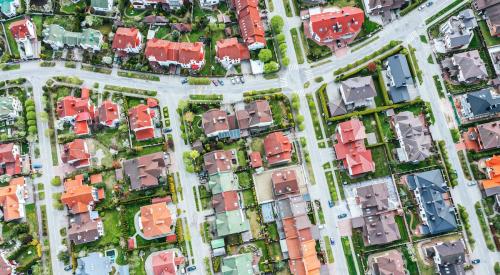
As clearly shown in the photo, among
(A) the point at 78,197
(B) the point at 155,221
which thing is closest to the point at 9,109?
(A) the point at 78,197

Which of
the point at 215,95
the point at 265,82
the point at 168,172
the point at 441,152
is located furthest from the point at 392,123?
the point at 168,172

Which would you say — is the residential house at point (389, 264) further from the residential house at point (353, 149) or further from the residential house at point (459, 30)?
the residential house at point (459, 30)

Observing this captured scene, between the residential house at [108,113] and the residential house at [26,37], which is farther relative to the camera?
the residential house at [26,37]

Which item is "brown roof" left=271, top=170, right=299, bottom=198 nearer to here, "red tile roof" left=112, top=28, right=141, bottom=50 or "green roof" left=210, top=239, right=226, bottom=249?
"green roof" left=210, top=239, right=226, bottom=249

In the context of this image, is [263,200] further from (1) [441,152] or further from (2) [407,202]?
(1) [441,152]

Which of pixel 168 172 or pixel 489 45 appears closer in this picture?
pixel 168 172

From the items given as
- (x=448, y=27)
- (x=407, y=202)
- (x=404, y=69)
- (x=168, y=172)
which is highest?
(x=448, y=27)

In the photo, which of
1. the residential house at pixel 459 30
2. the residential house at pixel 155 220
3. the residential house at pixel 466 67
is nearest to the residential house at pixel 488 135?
the residential house at pixel 466 67
